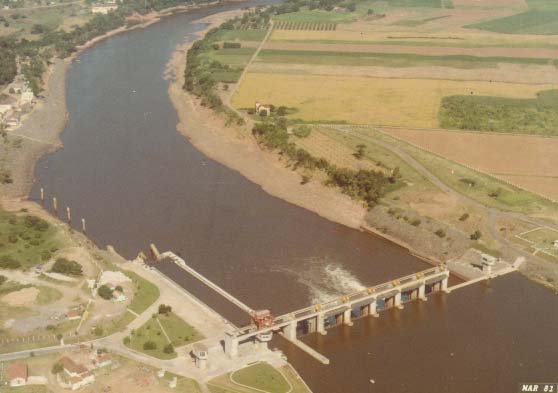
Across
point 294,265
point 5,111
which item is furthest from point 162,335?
point 5,111

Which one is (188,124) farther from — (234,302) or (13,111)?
(234,302)

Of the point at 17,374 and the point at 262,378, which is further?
the point at 262,378

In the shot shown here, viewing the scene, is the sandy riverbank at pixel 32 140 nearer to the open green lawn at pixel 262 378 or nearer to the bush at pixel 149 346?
the bush at pixel 149 346

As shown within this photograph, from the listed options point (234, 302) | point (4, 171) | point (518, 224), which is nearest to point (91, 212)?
point (4, 171)

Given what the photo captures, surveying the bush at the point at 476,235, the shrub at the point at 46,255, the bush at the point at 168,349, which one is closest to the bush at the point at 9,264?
the shrub at the point at 46,255

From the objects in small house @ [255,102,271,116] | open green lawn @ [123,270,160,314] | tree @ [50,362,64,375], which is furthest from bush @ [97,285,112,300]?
small house @ [255,102,271,116]

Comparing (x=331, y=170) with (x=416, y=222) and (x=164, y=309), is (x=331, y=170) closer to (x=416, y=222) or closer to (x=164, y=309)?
(x=416, y=222)
